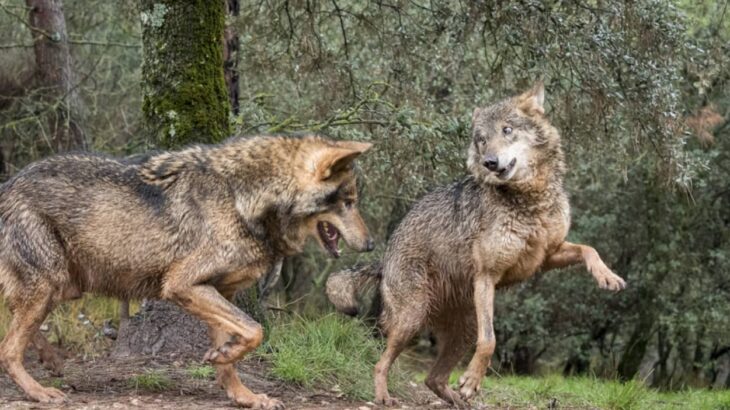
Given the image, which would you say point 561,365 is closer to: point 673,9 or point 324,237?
point 673,9

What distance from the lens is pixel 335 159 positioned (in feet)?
23.5

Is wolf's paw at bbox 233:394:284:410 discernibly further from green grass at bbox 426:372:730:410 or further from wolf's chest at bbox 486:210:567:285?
green grass at bbox 426:372:730:410

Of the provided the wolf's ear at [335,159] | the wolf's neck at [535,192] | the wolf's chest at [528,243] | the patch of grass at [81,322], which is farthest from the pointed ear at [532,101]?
the patch of grass at [81,322]

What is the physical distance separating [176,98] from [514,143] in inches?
125

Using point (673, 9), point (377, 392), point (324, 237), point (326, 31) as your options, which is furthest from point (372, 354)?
point (326, 31)

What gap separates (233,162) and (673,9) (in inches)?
221

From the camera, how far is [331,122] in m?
11.0

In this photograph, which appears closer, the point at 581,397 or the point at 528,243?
the point at 528,243

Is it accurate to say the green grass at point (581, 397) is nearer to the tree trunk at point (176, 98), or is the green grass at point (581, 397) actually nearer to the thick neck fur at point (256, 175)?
the tree trunk at point (176, 98)

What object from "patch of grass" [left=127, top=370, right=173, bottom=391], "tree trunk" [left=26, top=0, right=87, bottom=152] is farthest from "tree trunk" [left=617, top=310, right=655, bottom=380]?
"patch of grass" [left=127, top=370, right=173, bottom=391]

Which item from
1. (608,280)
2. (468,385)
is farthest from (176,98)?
(608,280)

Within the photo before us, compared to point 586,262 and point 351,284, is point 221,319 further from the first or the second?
point 586,262

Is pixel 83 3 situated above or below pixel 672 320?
above

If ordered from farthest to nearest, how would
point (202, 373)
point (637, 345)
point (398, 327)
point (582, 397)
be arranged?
point (637, 345)
point (582, 397)
point (202, 373)
point (398, 327)
